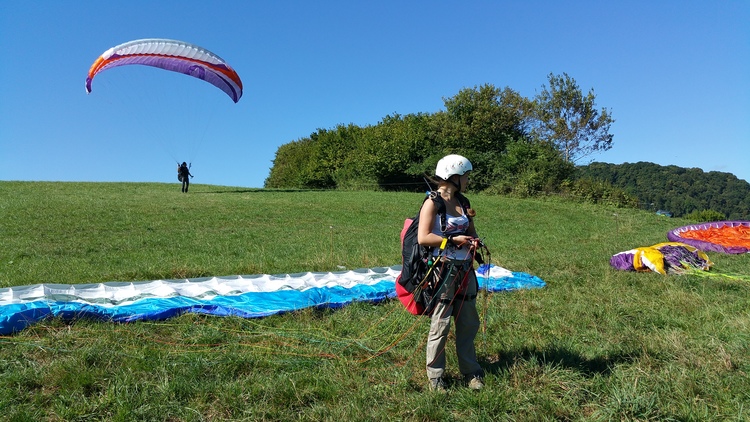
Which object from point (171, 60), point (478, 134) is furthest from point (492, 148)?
point (171, 60)

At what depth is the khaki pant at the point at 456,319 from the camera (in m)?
3.54

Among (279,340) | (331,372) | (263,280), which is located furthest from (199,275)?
(331,372)

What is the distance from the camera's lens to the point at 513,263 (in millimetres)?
9156

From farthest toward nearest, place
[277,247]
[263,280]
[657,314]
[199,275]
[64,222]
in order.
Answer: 1. [64,222]
2. [277,247]
3. [199,275]
4. [263,280]
5. [657,314]

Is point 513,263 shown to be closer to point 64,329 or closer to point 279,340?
point 279,340

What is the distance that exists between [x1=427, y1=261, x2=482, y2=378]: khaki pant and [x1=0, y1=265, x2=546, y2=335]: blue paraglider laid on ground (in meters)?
0.86

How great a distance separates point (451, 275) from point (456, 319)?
40 centimetres

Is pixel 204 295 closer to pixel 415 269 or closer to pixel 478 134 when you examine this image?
pixel 415 269

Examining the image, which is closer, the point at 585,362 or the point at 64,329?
the point at 585,362

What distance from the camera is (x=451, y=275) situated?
355cm

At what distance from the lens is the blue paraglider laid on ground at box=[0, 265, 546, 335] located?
486 centimetres

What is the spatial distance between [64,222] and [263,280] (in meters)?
11.7

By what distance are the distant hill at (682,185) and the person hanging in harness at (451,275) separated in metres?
59.1

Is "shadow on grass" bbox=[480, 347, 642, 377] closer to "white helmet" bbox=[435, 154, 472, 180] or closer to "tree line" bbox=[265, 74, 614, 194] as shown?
"white helmet" bbox=[435, 154, 472, 180]
